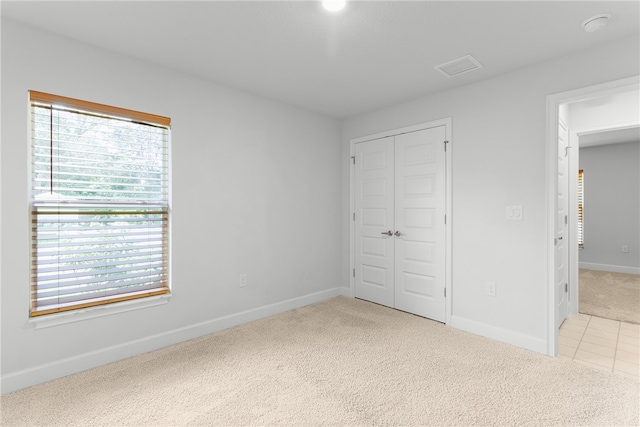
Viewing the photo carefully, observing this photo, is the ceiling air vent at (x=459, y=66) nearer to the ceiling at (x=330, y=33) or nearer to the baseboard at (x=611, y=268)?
the ceiling at (x=330, y=33)

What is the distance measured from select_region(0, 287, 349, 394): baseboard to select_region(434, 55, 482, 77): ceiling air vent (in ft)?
9.61

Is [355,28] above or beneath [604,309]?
above

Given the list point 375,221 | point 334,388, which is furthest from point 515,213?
point 334,388

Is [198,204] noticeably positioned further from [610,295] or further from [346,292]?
[610,295]

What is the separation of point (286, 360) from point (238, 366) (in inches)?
15.0

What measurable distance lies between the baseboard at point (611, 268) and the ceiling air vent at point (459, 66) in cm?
574

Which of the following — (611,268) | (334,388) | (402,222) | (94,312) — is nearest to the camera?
(334,388)

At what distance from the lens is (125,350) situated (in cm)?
257

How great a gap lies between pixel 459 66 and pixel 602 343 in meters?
2.86

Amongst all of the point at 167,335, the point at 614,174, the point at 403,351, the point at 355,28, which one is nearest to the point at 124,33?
the point at 355,28

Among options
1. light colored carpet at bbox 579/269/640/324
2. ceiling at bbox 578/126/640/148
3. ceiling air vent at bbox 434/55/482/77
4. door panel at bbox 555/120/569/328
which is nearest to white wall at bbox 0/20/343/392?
ceiling air vent at bbox 434/55/482/77

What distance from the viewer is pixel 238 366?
2.47 meters

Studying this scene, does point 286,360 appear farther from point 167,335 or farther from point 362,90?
point 362,90

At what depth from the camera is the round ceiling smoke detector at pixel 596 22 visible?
2.04 m
